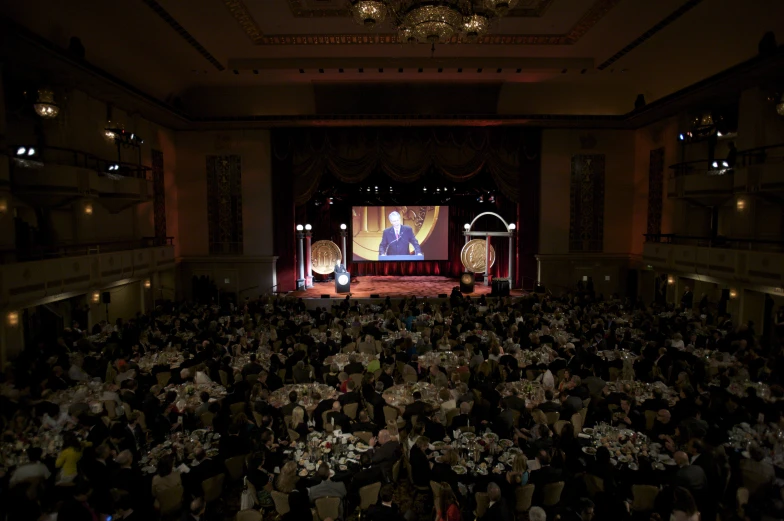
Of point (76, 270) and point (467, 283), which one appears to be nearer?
point (76, 270)

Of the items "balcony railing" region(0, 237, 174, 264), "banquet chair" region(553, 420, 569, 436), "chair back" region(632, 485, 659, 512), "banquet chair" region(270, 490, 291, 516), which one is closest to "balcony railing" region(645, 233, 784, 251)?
"banquet chair" region(553, 420, 569, 436)

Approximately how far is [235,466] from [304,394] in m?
2.20

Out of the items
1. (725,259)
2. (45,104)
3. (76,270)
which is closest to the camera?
(45,104)

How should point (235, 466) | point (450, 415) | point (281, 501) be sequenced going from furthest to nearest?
point (450, 415) < point (235, 466) < point (281, 501)

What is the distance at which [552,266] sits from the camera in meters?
20.5

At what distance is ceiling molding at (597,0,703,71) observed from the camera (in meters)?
12.6

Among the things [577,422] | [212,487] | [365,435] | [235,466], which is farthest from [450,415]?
[212,487]

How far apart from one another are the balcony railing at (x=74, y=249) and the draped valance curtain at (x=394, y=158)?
4738 millimetres

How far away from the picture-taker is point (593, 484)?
221 inches

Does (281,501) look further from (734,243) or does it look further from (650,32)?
(650,32)

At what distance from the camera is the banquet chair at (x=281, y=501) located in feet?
18.0

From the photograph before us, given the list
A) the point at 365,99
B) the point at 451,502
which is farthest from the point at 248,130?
the point at 451,502

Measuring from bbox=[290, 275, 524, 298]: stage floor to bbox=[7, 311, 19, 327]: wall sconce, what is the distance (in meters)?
9.88

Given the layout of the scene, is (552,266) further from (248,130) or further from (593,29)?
(248,130)
